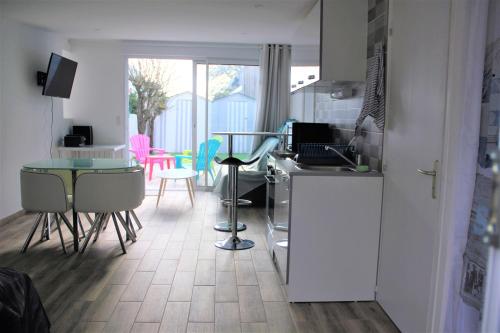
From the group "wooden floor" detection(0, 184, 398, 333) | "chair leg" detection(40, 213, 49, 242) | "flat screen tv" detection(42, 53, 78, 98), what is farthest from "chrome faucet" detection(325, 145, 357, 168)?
"flat screen tv" detection(42, 53, 78, 98)

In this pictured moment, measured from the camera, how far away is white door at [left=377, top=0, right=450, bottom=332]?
7.04 ft

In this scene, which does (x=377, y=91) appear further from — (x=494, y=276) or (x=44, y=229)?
(x=44, y=229)

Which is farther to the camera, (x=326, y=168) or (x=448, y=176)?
(x=326, y=168)

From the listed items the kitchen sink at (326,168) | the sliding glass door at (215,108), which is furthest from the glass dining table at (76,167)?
the sliding glass door at (215,108)

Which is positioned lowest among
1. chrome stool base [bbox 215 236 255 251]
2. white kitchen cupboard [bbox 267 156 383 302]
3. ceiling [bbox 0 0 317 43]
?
chrome stool base [bbox 215 236 255 251]

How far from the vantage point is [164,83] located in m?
8.83

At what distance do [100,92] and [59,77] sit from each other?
103cm

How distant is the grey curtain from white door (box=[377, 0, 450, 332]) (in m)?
3.97

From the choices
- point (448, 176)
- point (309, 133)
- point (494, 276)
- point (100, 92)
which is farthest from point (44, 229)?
point (494, 276)

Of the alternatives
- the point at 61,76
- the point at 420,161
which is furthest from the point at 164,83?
the point at 420,161

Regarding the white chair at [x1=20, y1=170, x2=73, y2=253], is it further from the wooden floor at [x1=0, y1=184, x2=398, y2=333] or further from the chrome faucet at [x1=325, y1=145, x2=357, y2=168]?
the chrome faucet at [x1=325, y1=145, x2=357, y2=168]

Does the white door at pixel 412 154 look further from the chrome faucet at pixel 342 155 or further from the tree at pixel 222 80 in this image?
the tree at pixel 222 80

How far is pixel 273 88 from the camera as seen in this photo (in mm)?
6648

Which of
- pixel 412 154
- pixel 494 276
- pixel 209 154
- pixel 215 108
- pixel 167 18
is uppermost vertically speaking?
pixel 167 18
